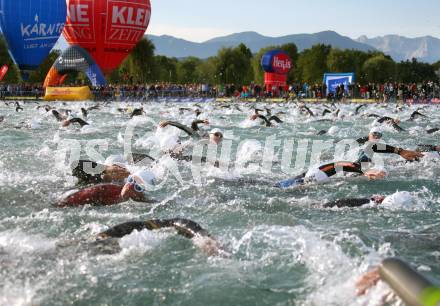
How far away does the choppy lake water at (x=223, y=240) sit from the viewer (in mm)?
4734

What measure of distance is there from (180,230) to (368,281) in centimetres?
258

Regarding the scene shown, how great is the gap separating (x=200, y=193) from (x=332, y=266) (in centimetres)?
388

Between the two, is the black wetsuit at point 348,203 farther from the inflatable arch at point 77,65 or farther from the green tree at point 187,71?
the green tree at point 187,71

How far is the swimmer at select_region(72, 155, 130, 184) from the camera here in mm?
8562

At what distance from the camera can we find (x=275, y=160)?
12.8m

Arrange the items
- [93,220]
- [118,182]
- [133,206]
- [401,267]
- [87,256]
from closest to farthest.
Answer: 1. [401,267]
2. [87,256]
3. [93,220]
4. [133,206]
5. [118,182]

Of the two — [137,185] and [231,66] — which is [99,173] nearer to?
[137,185]

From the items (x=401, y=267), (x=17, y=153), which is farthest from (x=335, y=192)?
(x=17, y=153)

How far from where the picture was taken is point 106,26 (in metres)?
48.9

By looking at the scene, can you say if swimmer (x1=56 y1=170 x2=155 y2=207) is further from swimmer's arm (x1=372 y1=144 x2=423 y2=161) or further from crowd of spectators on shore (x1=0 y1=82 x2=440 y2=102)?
crowd of spectators on shore (x1=0 y1=82 x2=440 y2=102)

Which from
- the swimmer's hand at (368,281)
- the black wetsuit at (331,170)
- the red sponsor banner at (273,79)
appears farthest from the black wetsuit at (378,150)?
the red sponsor banner at (273,79)

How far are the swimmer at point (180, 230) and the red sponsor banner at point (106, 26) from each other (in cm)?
4445

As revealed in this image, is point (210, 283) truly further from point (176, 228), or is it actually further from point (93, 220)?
point (93, 220)

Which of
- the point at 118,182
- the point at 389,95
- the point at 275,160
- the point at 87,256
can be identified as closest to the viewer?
the point at 87,256
